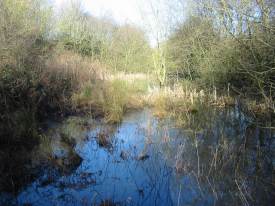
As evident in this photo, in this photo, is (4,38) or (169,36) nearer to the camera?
(4,38)

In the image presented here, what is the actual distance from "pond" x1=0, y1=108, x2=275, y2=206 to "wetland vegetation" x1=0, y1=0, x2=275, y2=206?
0.03 metres

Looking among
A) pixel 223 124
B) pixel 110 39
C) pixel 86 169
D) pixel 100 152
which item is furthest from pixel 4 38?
pixel 110 39

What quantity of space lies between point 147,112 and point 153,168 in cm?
679

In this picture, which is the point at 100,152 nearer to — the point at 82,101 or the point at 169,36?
the point at 82,101

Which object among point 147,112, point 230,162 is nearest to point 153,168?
point 230,162

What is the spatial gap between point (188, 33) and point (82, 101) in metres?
5.62

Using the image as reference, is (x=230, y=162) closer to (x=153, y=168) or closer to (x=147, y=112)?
(x=153, y=168)

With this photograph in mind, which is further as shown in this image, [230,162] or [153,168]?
[230,162]

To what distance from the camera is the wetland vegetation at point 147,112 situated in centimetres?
538

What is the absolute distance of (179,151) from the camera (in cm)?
706

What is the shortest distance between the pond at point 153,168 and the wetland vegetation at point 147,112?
0.03 metres

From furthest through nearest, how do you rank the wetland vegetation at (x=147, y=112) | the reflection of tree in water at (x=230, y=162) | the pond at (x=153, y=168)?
the wetland vegetation at (x=147, y=112) < the reflection of tree in water at (x=230, y=162) < the pond at (x=153, y=168)

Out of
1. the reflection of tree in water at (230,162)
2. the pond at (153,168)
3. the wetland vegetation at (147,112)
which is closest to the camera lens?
the pond at (153,168)

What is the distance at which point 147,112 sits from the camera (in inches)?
510
